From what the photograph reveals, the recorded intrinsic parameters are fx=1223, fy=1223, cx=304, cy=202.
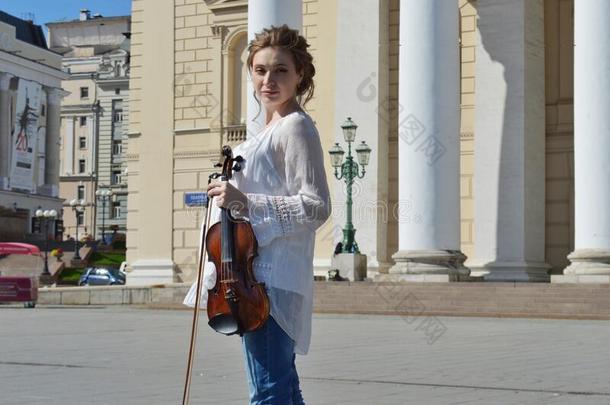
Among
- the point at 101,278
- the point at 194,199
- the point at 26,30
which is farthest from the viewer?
the point at 26,30

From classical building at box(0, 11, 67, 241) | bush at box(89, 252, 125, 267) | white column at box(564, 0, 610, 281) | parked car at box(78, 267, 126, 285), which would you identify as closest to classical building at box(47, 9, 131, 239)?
classical building at box(0, 11, 67, 241)

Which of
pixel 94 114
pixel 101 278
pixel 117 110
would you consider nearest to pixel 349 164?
Answer: pixel 101 278

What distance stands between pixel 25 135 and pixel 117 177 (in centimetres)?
1833

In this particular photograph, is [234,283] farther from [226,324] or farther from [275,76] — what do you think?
[275,76]

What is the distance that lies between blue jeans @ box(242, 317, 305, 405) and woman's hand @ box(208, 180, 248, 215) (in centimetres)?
42

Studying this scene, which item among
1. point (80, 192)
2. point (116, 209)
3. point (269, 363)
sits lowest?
point (269, 363)

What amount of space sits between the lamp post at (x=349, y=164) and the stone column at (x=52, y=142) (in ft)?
288

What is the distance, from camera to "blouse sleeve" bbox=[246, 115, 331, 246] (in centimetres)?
454

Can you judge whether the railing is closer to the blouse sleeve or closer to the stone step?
the stone step

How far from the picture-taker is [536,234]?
1149 inches

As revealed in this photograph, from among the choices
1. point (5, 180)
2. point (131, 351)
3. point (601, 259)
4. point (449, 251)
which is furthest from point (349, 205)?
point (5, 180)

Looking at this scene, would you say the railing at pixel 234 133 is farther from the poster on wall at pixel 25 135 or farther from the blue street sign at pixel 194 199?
the poster on wall at pixel 25 135

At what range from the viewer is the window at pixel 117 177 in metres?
127

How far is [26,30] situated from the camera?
11881cm
